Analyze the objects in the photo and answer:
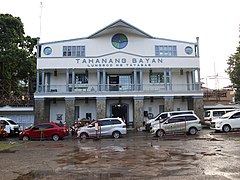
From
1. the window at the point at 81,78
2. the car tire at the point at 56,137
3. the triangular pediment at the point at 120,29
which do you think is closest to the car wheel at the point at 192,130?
the car tire at the point at 56,137

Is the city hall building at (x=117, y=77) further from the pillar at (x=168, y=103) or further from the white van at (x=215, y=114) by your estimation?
the white van at (x=215, y=114)

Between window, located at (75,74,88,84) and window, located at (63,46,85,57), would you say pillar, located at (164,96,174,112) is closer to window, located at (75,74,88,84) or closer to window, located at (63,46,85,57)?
window, located at (75,74,88,84)

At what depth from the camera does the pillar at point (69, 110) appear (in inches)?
1067

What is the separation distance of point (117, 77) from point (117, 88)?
2197mm

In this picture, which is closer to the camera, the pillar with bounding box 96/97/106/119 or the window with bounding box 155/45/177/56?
the pillar with bounding box 96/97/106/119

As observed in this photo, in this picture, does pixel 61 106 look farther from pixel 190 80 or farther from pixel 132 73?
Result: pixel 190 80

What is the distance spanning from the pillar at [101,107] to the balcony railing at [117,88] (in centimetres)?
90

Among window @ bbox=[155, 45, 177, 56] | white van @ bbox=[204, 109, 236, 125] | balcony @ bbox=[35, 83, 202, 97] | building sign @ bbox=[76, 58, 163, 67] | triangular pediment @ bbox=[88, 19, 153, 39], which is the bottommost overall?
white van @ bbox=[204, 109, 236, 125]

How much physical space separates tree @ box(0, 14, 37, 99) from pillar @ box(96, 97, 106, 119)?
1083 centimetres

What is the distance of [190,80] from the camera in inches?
1214

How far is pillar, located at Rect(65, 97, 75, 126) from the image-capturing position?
88.9 ft

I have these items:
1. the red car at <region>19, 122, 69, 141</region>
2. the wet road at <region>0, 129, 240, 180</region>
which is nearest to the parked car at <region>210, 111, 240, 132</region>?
the wet road at <region>0, 129, 240, 180</region>

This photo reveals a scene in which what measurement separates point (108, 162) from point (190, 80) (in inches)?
Result: 894

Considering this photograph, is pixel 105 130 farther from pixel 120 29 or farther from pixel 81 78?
pixel 120 29
